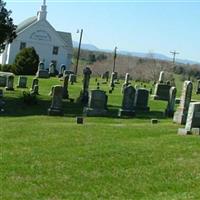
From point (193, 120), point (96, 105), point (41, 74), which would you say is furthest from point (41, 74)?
point (193, 120)

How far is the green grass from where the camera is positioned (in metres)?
10.2

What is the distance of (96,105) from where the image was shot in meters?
25.1

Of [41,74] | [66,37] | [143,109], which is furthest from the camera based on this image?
[66,37]

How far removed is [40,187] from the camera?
410 inches

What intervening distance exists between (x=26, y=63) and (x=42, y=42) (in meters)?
21.0

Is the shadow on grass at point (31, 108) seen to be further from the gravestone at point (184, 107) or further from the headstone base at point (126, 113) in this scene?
the gravestone at point (184, 107)

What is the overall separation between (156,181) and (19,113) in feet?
52.1

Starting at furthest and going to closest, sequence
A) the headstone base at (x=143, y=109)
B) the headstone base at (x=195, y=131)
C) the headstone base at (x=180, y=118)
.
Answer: the headstone base at (x=143, y=109), the headstone base at (x=180, y=118), the headstone base at (x=195, y=131)

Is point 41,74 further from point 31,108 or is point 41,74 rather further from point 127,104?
point 127,104

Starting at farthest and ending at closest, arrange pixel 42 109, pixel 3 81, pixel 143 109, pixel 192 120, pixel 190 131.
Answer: pixel 3 81 → pixel 143 109 → pixel 42 109 → pixel 192 120 → pixel 190 131

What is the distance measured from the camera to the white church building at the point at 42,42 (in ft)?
252

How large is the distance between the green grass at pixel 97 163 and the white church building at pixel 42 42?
2320 inches

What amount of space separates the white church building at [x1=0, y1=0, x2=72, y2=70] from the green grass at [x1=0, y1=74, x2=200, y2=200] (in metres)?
58.9

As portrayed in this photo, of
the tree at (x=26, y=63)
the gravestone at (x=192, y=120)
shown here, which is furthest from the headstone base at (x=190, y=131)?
the tree at (x=26, y=63)
